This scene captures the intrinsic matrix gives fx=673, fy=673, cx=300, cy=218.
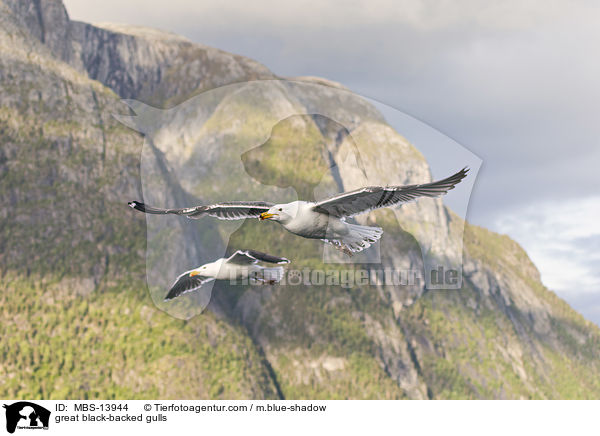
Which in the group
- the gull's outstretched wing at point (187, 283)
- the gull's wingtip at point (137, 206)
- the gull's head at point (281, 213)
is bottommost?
the gull's head at point (281, 213)

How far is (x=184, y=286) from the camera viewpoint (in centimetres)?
2705

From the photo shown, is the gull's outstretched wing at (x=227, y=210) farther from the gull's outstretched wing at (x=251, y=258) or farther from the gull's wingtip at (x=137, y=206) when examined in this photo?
the gull's outstretched wing at (x=251, y=258)

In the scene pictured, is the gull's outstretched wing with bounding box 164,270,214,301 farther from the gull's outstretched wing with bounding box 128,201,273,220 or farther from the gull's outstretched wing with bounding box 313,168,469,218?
the gull's outstretched wing with bounding box 313,168,469,218

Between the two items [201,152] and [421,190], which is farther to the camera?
[201,152]

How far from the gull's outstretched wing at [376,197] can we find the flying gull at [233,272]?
351cm

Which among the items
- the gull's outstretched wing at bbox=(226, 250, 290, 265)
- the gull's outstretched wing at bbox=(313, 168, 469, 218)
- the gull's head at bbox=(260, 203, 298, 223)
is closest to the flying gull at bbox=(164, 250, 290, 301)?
the gull's outstretched wing at bbox=(226, 250, 290, 265)

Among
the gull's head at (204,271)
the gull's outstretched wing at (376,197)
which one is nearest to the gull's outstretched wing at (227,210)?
the gull's outstretched wing at (376,197)

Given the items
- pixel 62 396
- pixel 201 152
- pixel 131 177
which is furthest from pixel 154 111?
pixel 62 396

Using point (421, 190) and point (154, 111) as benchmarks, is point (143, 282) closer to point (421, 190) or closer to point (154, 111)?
point (154, 111)

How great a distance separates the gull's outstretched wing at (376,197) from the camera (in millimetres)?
18875

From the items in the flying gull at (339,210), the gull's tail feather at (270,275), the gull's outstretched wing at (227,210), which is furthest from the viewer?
the gull's tail feather at (270,275)
